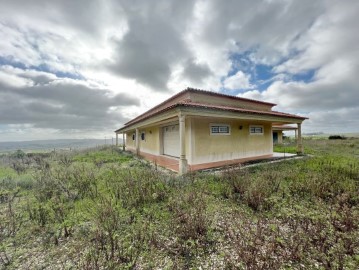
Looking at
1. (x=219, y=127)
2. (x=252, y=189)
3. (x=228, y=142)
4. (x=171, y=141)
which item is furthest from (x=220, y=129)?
(x=252, y=189)

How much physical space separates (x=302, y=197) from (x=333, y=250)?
94.4 inches

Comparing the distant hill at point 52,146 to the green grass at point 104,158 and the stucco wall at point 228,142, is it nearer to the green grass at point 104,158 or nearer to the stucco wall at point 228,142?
the green grass at point 104,158

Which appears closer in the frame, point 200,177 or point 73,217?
point 73,217

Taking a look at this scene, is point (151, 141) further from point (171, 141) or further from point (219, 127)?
point (219, 127)

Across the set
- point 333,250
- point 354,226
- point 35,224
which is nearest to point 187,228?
point 333,250

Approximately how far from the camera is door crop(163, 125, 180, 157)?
1133cm

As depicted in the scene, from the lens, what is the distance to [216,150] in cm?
954

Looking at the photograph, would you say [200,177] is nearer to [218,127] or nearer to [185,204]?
[185,204]

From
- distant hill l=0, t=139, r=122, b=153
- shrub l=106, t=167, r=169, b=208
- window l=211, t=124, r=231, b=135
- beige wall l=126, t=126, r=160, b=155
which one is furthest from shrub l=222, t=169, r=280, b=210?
distant hill l=0, t=139, r=122, b=153

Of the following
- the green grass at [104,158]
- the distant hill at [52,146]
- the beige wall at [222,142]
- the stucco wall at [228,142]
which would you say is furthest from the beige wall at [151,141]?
the distant hill at [52,146]

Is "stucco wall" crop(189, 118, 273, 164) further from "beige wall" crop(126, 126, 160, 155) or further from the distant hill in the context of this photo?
the distant hill

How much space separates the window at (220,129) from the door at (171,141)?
→ 8.86 ft

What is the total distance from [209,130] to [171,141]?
371cm

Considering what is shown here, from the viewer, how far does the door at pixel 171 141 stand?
11.3 meters
